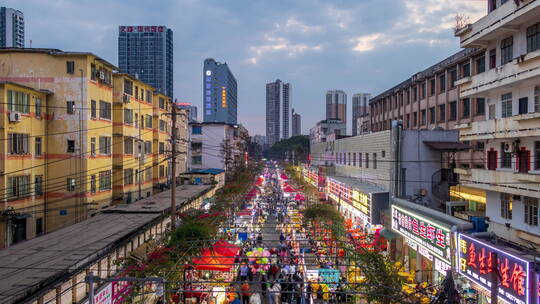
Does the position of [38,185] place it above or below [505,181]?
below

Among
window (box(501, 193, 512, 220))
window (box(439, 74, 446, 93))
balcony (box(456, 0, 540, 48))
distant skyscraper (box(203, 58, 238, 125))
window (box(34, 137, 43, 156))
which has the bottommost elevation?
window (box(501, 193, 512, 220))

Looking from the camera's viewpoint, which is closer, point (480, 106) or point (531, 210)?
point (531, 210)

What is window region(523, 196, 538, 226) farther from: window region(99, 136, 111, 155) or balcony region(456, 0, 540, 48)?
window region(99, 136, 111, 155)

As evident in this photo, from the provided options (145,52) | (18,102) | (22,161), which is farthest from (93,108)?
(145,52)

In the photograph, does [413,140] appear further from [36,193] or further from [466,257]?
[36,193]

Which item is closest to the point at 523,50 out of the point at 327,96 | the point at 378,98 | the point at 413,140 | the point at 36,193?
the point at 413,140

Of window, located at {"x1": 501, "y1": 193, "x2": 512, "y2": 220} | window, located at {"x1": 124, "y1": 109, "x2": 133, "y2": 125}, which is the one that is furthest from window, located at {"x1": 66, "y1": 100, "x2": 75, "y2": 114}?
window, located at {"x1": 501, "y1": 193, "x2": 512, "y2": 220}

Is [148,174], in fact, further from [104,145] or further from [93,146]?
[93,146]
